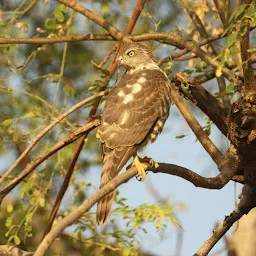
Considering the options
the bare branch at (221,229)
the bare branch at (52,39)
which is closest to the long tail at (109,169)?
the bare branch at (221,229)

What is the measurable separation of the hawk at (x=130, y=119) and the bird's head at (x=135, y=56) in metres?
0.35

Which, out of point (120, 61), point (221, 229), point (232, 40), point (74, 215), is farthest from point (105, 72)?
point (74, 215)

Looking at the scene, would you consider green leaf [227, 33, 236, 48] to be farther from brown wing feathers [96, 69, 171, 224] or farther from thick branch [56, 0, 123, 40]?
thick branch [56, 0, 123, 40]

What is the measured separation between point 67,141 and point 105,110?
1.62ft

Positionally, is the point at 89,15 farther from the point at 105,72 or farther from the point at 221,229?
the point at 221,229

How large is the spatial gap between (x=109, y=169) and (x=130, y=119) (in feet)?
1.94

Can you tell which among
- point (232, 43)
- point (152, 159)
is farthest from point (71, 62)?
point (232, 43)

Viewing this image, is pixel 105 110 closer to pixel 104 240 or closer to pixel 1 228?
pixel 104 240

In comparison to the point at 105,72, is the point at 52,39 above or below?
above

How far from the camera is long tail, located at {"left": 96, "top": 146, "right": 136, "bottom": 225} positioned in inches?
231

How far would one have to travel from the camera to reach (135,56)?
719cm

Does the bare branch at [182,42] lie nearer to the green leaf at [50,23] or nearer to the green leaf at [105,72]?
the green leaf at [105,72]

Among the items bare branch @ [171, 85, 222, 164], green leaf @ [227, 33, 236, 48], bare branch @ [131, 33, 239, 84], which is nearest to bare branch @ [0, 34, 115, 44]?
bare branch @ [131, 33, 239, 84]

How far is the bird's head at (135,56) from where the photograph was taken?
280 inches
